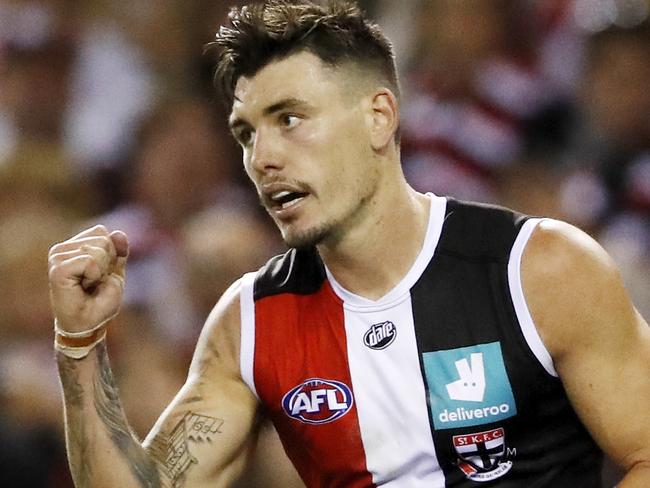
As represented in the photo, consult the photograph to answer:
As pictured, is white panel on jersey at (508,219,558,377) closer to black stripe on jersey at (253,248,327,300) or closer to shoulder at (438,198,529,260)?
shoulder at (438,198,529,260)

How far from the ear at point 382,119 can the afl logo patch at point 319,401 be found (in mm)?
607

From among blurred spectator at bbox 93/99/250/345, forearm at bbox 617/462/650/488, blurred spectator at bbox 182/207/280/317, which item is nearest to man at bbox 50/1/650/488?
forearm at bbox 617/462/650/488

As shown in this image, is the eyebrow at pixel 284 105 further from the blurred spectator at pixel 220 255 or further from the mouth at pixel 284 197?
the blurred spectator at pixel 220 255

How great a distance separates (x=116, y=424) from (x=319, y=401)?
1.65ft

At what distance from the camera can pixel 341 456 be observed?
3.23 metres

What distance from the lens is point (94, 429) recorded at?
310cm

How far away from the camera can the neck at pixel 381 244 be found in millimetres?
3246

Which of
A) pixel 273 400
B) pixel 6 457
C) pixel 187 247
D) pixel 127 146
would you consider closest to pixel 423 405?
pixel 273 400

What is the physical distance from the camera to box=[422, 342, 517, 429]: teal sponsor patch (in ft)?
10.1

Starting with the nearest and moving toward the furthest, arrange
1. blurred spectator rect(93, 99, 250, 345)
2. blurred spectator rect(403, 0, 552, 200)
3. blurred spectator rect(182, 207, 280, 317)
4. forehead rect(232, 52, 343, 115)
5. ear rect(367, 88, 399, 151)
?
forehead rect(232, 52, 343, 115)
ear rect(367, 88, 399, 151)
blurred spectator rect(182, 207, 280, 317)
blurred spectator rect(93, 99, 250, 345)
blurred spectator rect(403, 0, 552, 200)

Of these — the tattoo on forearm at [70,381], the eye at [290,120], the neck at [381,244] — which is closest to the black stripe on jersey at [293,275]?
the neck at [381,244]

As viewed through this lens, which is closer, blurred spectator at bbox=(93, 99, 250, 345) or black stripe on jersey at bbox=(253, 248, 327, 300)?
black stripe on jersey at bbox=(253, 248, 327, 300)

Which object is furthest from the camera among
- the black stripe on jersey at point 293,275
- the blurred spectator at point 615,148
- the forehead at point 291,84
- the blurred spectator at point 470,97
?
the blurred spectator at point 470,97

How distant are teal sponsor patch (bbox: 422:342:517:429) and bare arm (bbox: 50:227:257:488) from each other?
1.62 ft
